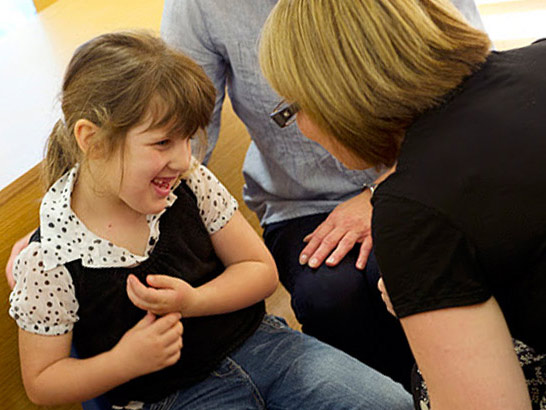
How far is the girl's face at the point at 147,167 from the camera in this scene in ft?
3.35

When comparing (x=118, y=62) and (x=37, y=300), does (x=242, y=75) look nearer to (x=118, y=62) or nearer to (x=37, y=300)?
(x=118, y=62)

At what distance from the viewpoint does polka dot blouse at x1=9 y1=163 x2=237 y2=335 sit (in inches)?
40.6

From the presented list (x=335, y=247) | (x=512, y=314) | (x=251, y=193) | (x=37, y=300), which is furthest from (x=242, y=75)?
(x=512, y=314)

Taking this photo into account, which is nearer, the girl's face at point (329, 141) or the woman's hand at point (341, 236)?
the girl's face at point (329, 141)

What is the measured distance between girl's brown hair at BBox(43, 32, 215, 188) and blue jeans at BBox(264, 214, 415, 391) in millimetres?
413

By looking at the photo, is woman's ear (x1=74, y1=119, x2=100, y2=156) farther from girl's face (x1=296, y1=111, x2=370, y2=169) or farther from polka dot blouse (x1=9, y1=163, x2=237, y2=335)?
girl's face (x1=296, y1=111, x2=370, y2=169)

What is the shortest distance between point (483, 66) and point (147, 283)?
55 cm

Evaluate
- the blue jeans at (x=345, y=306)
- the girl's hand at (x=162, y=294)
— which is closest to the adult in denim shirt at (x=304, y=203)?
the blue jeans at (x=345, y=306)

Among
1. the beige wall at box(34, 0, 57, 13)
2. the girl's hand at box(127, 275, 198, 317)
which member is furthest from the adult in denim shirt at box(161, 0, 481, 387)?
the beige wall at box(34, 0, 57, 13)

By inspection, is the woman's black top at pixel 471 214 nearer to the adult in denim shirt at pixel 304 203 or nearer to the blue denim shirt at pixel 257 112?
the adult in denim shirt at pixel 304 203

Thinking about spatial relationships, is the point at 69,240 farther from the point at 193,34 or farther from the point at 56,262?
the point at 193,34

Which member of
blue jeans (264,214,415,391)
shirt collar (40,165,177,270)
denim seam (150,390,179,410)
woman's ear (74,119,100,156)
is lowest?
blue jeans (264,214,415,391)

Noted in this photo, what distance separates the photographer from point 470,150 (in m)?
0.83

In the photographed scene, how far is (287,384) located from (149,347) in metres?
0.24
